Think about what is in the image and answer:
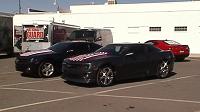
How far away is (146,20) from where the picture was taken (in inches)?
1443

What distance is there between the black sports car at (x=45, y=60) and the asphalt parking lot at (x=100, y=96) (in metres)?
0.45

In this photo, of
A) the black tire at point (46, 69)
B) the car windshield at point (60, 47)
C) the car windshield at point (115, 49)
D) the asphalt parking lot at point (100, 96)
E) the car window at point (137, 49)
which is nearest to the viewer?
the asphalt parking lot at point (100, 96)

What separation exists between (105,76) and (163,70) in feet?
10.4

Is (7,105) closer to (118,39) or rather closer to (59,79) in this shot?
(59,79)

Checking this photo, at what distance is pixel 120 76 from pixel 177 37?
912 inches

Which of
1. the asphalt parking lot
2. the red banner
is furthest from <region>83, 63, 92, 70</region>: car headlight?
the red banner

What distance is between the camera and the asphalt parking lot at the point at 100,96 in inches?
373

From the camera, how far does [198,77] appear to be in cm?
1567

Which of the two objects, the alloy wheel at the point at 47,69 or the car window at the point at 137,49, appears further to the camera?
the alloy wheel at the point at 47,69

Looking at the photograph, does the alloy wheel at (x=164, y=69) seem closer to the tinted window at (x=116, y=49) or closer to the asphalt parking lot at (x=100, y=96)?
the asphalt parking lot at (x=100, y=96)

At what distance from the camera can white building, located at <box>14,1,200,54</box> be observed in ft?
116

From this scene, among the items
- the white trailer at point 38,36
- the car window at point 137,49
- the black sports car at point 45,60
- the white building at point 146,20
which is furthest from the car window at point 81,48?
the white building at point 146,20

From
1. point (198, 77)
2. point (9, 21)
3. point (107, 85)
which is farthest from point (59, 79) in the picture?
point (9, 21)

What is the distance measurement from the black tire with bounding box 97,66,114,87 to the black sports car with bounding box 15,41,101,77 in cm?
330
